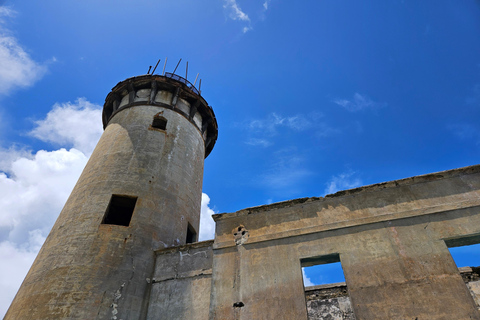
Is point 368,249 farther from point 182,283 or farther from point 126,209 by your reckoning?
point 126,209

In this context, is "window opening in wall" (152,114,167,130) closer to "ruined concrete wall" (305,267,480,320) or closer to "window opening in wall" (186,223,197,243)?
"window opening in wall" (186,223,197,243)

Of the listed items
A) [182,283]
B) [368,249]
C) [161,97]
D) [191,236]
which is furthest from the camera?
[161,97]

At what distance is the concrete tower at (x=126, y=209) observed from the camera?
25.8 ft

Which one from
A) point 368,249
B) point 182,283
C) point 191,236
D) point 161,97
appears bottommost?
point 182,283

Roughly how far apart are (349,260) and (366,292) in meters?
0.79

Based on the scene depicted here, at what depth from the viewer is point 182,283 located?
28.1ft

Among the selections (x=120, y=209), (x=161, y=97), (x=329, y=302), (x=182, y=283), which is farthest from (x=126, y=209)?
(x=329, y=302)

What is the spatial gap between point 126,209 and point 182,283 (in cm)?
374

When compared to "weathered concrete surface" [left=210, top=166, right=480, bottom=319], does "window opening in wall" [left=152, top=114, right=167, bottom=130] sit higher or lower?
higher

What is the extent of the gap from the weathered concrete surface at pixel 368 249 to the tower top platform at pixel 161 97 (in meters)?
7.77

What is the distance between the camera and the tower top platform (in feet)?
46.9

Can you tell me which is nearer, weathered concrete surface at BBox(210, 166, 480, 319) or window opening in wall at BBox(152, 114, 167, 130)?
weathered concrete surface at BBox(210, 166, 480, 319)

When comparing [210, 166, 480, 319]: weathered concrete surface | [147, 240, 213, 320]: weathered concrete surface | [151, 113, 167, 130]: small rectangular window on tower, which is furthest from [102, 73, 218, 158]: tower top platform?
[210, 166, 480, 319]: weathered concrete surface

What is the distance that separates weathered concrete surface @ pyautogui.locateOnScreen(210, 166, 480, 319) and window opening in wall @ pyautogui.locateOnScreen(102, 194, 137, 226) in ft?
11.9
